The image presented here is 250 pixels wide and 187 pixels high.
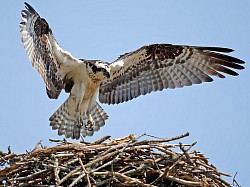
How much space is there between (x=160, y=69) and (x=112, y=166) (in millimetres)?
3319

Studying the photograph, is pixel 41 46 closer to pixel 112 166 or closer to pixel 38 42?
pixel 38 42

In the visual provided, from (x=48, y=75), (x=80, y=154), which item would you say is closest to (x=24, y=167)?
(x=80, y=154)

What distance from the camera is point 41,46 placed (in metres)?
7.74

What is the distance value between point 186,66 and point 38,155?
3478mm

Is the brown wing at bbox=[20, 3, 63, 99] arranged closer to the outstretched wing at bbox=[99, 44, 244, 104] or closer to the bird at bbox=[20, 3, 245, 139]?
the bird at bbox=[20, 3, 245, 139]

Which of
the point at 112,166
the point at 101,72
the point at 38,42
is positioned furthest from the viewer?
the point at 101,72

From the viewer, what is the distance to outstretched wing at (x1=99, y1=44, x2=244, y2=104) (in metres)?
8.28

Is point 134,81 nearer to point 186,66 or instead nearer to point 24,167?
point 186,66

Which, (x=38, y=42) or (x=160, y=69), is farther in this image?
(x=160, y=69)

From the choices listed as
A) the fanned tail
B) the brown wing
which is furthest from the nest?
the fanned tail

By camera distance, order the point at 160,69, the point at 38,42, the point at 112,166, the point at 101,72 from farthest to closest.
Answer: the point at 160,69, the point at 101,72, the point at 38,42, the point at 112,166

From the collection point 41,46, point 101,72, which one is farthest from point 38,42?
point 101,72

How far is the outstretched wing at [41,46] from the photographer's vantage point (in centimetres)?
768

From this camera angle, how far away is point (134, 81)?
8758 millimetres
